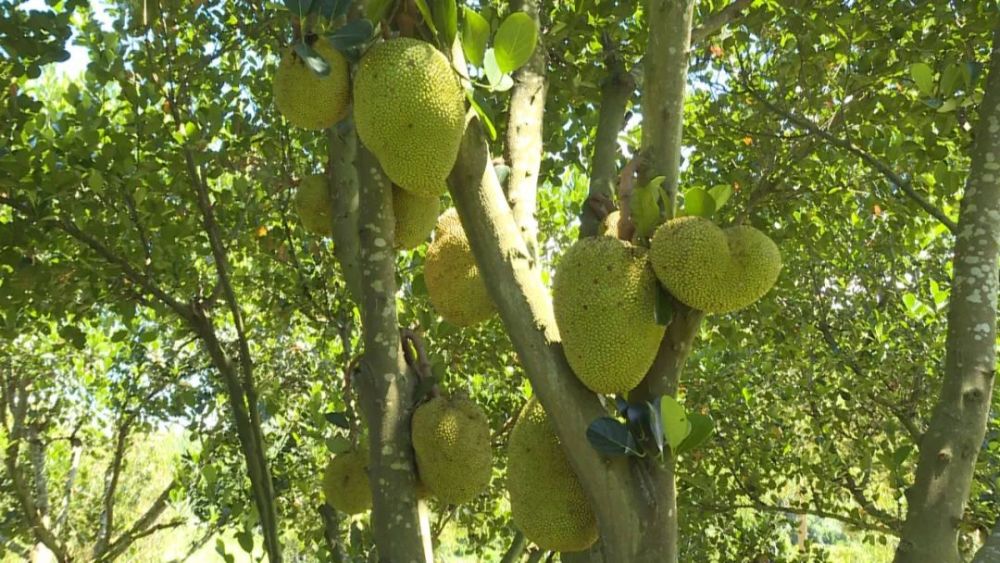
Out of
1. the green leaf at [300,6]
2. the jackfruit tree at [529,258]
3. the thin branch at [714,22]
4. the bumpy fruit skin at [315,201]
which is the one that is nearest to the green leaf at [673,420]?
the jackfruit tree at [529,258]

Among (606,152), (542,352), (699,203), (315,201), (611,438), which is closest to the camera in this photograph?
(611,438)

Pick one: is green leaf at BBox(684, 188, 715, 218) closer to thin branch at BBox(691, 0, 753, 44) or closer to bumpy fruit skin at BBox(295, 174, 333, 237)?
thin branch at BBox(691, 0, 753, 44)

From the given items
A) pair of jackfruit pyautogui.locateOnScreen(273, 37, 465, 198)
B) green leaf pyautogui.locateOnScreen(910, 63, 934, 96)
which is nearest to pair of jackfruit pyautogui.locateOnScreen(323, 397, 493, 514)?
pair of jackfruit pyautogui.locateOnScreen(273, 37, 465, 198)

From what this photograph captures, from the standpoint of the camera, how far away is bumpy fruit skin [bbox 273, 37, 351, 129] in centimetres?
129

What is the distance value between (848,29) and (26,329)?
2858 mm

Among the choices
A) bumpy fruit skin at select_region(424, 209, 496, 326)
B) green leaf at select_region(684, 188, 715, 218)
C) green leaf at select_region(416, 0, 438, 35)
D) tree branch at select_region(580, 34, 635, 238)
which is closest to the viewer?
green leaf at select_region(416, 0, 438, 35)

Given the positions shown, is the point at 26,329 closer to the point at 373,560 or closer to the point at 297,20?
the point at 373,560

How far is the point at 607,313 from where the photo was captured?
3.67 feet

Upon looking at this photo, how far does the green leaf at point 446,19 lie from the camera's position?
1093 mm

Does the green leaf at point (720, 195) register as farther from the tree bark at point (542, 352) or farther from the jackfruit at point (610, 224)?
the tree bark at point (542, 352)

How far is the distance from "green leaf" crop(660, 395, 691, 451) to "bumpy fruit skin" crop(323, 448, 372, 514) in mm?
1100

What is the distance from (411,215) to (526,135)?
29cm

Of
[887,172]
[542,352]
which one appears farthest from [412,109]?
[887,172]

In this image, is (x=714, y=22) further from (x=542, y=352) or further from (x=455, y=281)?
(x=542, y=352)
